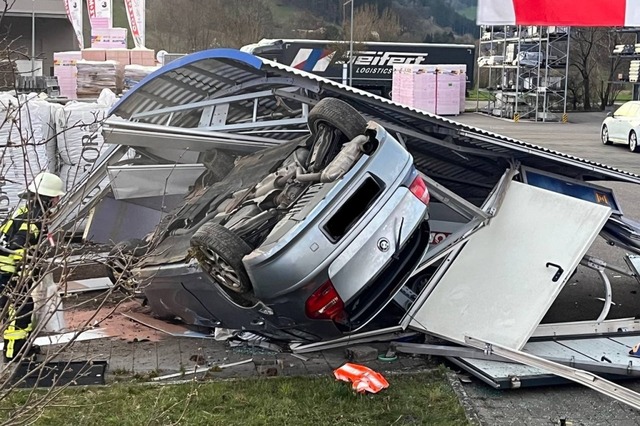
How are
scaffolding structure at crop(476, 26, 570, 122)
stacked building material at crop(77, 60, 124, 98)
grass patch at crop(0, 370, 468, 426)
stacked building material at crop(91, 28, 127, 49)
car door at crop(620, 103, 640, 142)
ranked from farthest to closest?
scaffolding structure at crop(476, 26, 570, 122) < stacked building material at crop(91, 28, 127, 49) < car door at crop(620, 103, 640, 142) < stacked building material at crop(77, 60, 124, 98) < grass patch at crop(0, 370, 468, 426)

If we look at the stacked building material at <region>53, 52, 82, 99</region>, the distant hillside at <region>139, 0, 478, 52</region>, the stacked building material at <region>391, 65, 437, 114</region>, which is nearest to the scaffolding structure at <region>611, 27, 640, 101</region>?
the stacked building material at <region>391, 65, 437, 114</region>

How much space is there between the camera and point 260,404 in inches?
192

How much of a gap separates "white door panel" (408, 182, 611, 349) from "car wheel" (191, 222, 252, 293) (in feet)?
4.59

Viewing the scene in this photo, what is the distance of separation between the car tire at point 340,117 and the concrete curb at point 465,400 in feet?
5.42

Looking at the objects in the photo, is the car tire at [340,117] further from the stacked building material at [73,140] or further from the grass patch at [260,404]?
the stacked building material at [73,140]

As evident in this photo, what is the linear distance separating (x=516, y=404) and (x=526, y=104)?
3002cm

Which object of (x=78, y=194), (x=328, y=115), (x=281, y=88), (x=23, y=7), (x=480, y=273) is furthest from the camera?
(x=23, y=7)

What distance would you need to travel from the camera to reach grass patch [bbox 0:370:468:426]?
4.66 metres

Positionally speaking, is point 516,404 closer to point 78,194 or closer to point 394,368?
point 394,368

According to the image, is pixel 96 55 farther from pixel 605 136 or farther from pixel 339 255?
pixel 339 255

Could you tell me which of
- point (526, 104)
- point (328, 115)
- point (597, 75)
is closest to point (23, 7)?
point (526, 104)

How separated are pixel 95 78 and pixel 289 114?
35.4ft

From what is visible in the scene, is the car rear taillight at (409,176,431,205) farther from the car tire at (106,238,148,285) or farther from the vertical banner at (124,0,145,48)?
the vertical banner at (124,0,145,48)

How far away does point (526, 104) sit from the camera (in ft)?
110
